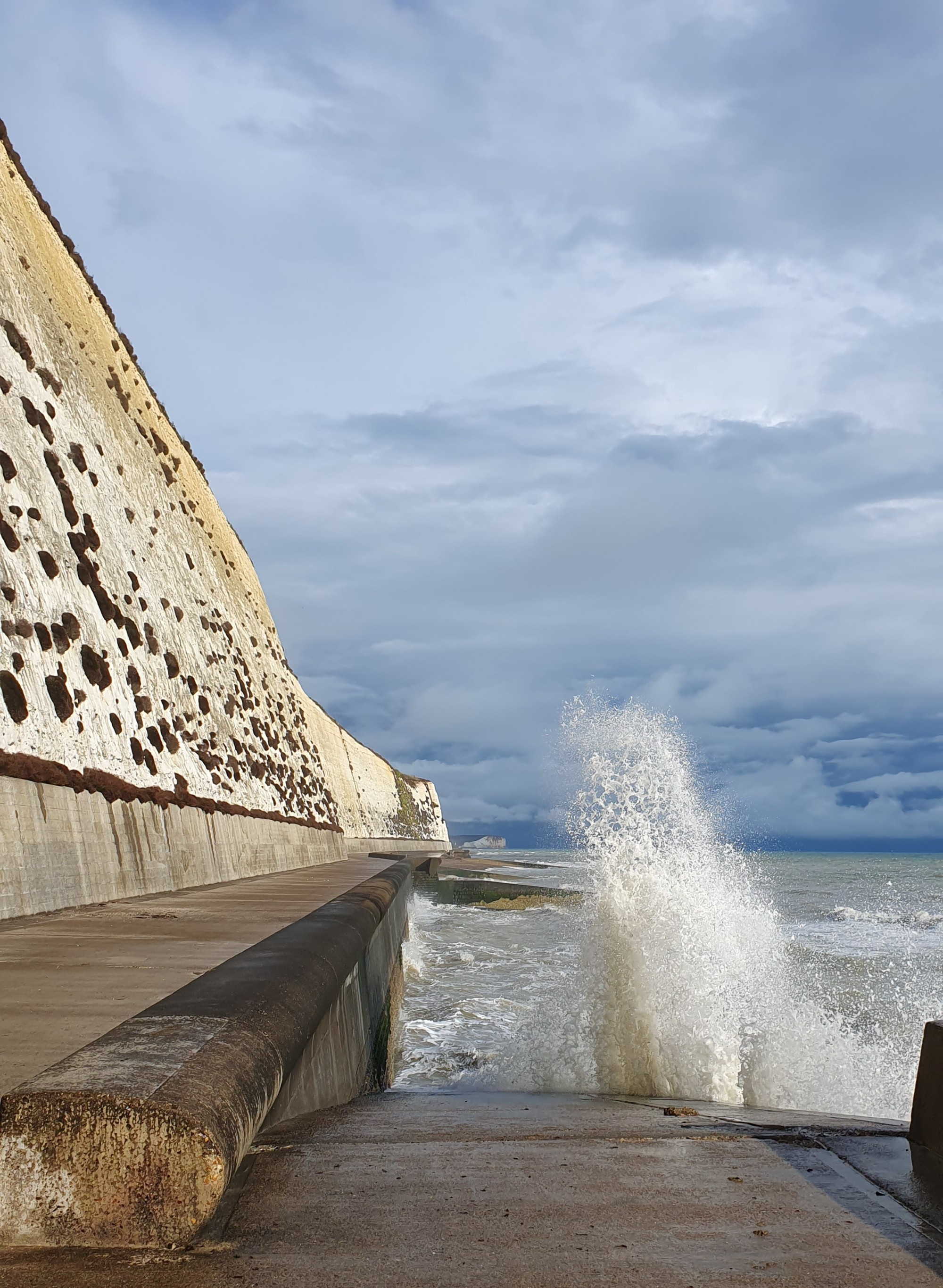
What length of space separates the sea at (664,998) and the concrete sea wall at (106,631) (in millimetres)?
3424

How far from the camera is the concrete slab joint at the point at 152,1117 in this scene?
232 cm

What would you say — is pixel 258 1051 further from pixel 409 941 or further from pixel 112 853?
pixel 409 941

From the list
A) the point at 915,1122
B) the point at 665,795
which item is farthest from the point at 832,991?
the point at 915,1122

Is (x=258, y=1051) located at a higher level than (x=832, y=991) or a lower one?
higher

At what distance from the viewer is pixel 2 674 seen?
8406mm

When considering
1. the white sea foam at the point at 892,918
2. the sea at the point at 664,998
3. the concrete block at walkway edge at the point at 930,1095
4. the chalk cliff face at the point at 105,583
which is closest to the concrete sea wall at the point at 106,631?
the chalk cliff face at the point at 105,583

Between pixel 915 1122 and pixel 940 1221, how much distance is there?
3.33ft

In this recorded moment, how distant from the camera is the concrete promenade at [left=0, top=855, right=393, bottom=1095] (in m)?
3.53

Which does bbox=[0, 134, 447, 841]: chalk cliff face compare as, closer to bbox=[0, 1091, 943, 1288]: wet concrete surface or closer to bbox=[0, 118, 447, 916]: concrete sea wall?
bbox=[0, 118, 447, 916]: concrete sea wall

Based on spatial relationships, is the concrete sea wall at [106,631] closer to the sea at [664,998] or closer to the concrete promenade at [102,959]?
the concrete promenade at [102,959]

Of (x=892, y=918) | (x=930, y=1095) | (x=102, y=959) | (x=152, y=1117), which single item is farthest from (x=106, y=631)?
(x=892, y=918)

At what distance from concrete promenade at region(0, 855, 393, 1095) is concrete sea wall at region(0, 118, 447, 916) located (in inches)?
22.9

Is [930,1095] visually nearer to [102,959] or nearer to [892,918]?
[102,959]

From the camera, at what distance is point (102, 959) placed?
17.3 feet
